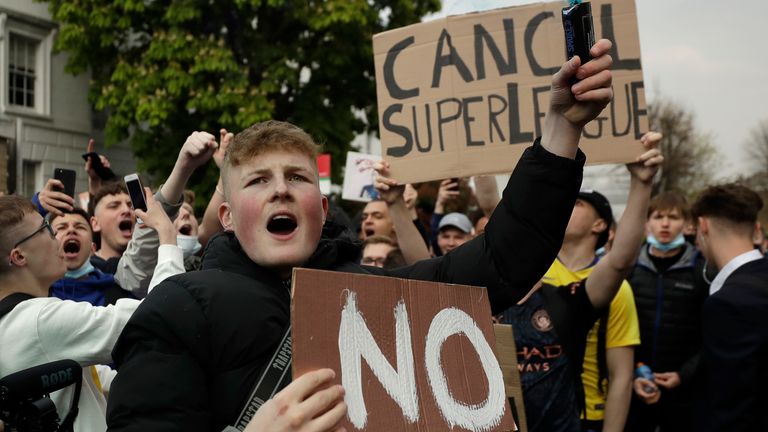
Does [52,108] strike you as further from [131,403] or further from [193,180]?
[131,403]

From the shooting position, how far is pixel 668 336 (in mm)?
4750

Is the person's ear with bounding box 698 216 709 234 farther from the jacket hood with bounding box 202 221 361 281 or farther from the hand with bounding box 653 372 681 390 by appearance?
the jacket hood with bounding box 202 221 361 281

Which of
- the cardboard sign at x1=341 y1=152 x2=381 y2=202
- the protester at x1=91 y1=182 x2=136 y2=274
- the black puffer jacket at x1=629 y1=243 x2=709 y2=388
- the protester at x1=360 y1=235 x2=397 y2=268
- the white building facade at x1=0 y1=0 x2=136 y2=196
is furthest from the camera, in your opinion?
the white building facade at x1=0 y1=0 x2=136 y2=196

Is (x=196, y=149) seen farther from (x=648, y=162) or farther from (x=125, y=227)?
(x=648, y=162)

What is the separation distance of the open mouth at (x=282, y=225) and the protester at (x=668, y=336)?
124 inches

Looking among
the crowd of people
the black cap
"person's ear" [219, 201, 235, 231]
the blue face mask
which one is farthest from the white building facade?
"person's ear" [219, 201, 235, 231]

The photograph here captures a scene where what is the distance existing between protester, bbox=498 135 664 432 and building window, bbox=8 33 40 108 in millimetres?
17630

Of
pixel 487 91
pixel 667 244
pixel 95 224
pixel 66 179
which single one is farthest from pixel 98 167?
pixel 667 244

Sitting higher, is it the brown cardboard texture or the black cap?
the black cap

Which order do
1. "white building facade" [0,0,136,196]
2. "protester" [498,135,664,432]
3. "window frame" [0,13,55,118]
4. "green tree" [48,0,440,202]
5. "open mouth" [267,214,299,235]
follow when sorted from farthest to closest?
"white building facade" [0,0,136,196] < "window frame" [0,13,55,118] < "green tree" [48,0,440,202] < "protester" [498,135,664,432] < "open mouth" [267,214,299,235]

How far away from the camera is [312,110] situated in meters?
17.0

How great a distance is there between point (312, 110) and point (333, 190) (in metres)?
1.76

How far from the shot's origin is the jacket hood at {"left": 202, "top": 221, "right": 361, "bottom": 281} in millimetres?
1858

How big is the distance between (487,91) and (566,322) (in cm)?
114
